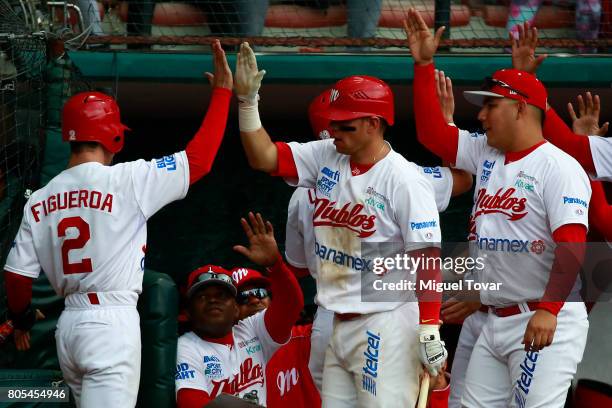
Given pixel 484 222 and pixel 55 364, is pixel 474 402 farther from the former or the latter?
pixel 55 364

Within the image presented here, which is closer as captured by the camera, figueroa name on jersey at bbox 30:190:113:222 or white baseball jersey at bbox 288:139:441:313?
white baseball jersey at bbox 288:139:441:313

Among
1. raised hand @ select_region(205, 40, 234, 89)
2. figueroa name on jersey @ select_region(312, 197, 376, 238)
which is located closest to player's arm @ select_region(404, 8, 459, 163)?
figueroa name on jersey @ select_region(312, 197, 376, 238)

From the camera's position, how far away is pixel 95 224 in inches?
184

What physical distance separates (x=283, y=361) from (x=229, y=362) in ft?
1.38

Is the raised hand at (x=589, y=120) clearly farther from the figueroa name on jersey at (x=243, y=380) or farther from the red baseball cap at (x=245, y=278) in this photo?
the figueroa name on jersey at (x=243, y=380)

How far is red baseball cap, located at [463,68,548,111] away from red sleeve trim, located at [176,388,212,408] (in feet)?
6.01

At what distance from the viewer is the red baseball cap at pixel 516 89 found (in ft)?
15.9

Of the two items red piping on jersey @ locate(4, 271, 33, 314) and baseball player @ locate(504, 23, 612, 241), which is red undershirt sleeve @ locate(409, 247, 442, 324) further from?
red piping on jersey @ locate(4, 271, 33, 314)

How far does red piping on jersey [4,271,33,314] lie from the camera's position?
477 cm

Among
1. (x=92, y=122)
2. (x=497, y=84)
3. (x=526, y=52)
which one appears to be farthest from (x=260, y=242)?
(x=526, y=52)

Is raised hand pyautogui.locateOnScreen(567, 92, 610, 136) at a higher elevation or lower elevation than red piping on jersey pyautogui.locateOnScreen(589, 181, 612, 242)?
higher

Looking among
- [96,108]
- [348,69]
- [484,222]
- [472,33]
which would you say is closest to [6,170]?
[96,108]

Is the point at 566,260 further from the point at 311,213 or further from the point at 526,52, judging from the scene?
the point at 311,213

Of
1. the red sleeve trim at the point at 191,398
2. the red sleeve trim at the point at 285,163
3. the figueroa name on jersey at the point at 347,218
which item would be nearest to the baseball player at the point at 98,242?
the red sleeve trim at the point at 285,163
